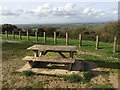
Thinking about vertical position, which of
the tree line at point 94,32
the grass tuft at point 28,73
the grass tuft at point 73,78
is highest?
the tree line at point 94,32

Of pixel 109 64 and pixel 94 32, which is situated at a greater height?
pixel 94 32

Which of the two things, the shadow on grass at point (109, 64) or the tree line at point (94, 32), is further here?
the tree line at point (94, 32)

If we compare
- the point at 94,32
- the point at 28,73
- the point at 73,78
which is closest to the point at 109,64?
the point at 73,78

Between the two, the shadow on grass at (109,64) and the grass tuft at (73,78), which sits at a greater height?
the shadow on grass at (109,64)

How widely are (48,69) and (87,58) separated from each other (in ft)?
11.3

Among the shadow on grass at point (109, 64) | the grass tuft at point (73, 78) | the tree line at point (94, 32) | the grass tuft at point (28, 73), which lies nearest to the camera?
the grass tuft at point (73, 78)

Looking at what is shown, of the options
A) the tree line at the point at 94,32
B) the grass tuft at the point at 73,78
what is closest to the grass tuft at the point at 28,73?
the grass tuft at the point at 73,78

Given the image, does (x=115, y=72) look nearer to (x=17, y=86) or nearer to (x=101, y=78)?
(x=101, y=78)

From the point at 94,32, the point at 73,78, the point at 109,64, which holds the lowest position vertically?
the point at 73,78

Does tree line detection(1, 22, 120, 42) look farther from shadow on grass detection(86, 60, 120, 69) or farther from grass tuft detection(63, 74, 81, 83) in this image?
grass tuft detection(63, 74, 81, 83)

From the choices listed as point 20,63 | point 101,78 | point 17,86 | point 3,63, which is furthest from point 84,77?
point 3,63

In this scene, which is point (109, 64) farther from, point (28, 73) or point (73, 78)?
point (28, 73)

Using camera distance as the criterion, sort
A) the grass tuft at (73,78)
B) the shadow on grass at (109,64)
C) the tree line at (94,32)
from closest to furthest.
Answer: the grass tuft at (73,78) < the shadow on grass at (109,64) < the tree line at (94,32)

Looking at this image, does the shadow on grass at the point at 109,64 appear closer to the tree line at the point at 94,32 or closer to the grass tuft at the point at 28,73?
the grass tuft at the point at 28,73
